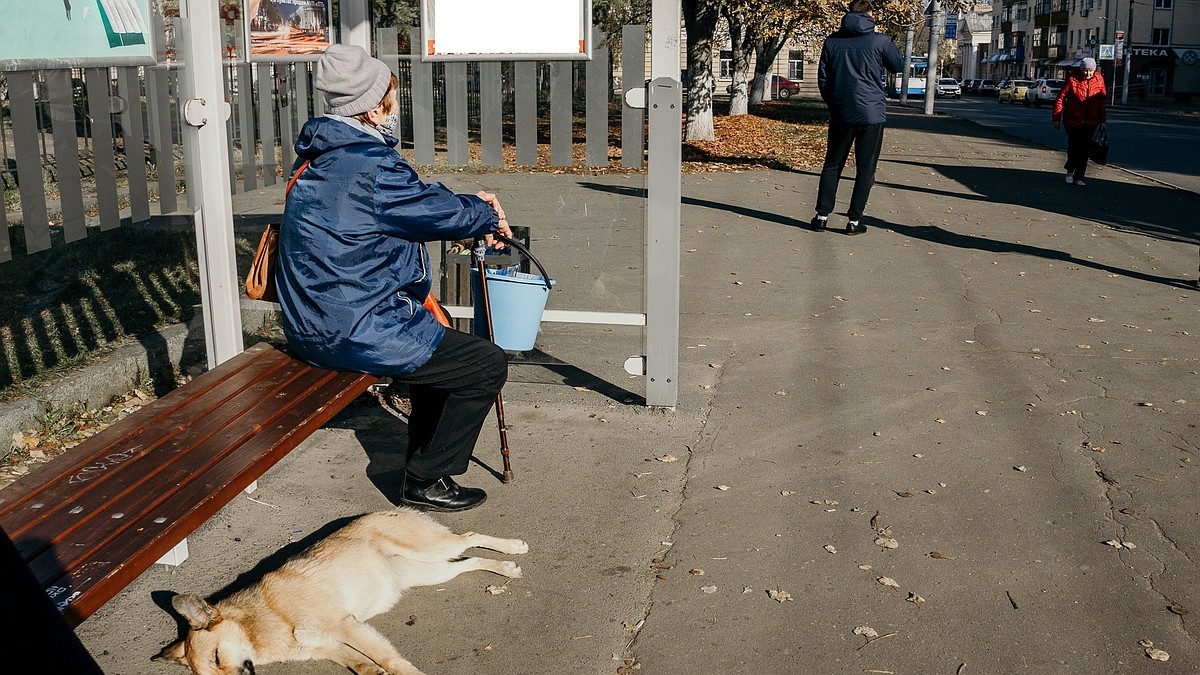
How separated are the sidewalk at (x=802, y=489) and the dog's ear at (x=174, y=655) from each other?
0.10 meters

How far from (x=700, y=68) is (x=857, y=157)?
11.4m

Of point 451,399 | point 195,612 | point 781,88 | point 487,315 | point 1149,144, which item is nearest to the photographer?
point 195,612

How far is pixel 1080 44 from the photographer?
95.4 m

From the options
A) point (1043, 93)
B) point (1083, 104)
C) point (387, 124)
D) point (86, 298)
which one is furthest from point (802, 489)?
point (1043, 93)

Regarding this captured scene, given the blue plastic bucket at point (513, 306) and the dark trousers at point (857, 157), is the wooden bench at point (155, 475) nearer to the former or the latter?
the blue plastic bucket at point (513, 306)

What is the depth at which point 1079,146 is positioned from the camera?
1530 cm

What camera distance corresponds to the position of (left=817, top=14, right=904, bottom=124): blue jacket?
35.7 feet

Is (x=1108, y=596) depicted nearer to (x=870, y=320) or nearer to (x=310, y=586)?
(x=310, y=586)

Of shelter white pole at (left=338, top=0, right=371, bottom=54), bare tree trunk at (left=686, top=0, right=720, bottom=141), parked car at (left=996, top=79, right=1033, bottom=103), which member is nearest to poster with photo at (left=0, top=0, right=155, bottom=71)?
shelter white pole at (left=338, top=0, right=371, bottom=54)

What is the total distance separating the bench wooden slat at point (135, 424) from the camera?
10.1 feet

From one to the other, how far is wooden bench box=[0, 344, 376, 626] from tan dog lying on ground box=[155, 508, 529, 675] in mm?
313

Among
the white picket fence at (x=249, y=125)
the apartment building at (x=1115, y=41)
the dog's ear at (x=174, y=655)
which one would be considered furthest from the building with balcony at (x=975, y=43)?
the dog's ear at (x=174, y=655)

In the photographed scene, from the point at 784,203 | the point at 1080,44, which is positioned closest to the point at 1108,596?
the point at 784,203

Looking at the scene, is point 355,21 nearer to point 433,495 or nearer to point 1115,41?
point 433,495
